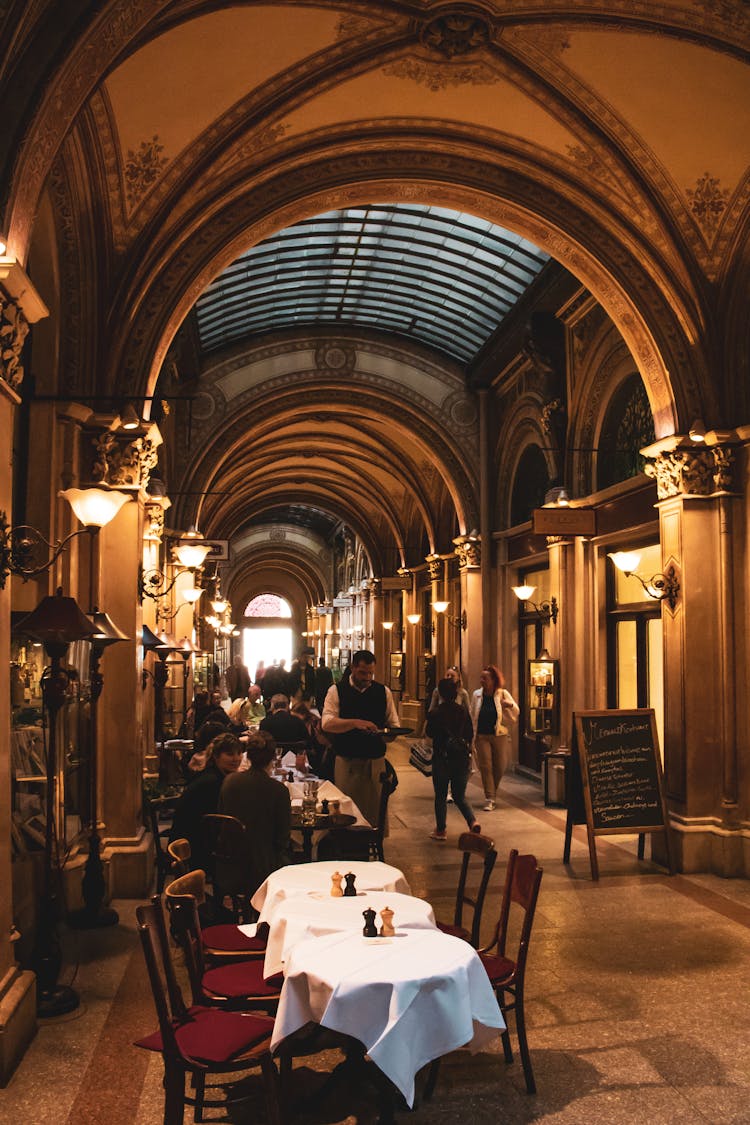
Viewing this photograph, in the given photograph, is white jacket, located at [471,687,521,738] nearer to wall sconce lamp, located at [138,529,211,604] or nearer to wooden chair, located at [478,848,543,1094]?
wall sconce lamp, located at [138,529,211,604]

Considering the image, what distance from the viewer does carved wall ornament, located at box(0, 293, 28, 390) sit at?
176 inches

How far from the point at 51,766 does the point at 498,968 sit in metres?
2.60

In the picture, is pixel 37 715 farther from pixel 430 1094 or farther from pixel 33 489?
pixel 430 1094

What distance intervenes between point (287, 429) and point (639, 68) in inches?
568

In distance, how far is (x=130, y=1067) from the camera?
4414 millimetres

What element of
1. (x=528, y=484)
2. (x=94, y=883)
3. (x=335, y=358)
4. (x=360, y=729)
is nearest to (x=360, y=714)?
(x=360, y=729)

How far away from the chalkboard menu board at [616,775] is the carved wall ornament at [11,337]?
221 inches

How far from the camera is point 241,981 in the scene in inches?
168

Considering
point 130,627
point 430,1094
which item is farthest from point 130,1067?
point 130,627

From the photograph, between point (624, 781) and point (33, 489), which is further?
point (624, 781)

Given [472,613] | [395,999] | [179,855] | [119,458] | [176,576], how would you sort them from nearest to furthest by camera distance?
[395,999]
[179,855]
[119,458]
[176,576]
[472,613]

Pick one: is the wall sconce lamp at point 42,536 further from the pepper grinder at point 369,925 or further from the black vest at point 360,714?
the black vest at point 360,714

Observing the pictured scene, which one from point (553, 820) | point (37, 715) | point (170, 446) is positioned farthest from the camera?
point (170, 446)

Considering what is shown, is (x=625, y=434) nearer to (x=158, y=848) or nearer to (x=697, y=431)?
(x=697, y=431)
